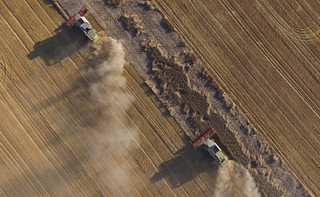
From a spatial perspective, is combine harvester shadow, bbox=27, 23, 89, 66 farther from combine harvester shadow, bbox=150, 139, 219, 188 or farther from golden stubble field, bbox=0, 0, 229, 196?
combine harvester shadow, bbox=150, 139, 219, 188

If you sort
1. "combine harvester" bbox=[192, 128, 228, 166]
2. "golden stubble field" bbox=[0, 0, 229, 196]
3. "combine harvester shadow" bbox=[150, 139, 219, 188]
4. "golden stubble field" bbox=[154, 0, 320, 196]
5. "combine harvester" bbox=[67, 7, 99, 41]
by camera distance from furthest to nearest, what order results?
"golden stubble field" bbox=[154, 0, 320, 196]
"combine harvester shadow" bbox=[150, 139, 219, 188]
"golden stubble field" bbox=[0, 0, 229, 196]
"combine harvester" bbox=[192, 128, 228, 166]
"combine harvester" bbox=[67, 7, 99, 41]

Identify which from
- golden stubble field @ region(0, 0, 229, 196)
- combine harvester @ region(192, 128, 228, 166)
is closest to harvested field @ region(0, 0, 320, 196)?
golden stubble field @ region(0, 0, 229, 196)

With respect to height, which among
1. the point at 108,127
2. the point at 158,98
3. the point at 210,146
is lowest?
the point at 210,146

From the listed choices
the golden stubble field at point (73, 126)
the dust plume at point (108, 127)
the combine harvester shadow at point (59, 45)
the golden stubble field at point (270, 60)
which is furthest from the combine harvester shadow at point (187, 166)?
the combine harvester shadow at point (59, 45)

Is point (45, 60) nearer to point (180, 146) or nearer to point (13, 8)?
point (13, 8)

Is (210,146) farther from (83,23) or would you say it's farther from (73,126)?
(83,23)

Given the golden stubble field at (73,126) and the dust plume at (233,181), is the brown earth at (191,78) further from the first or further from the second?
the golden stubble field at (73,126)

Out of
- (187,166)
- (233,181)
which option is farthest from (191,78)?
(233,181)
